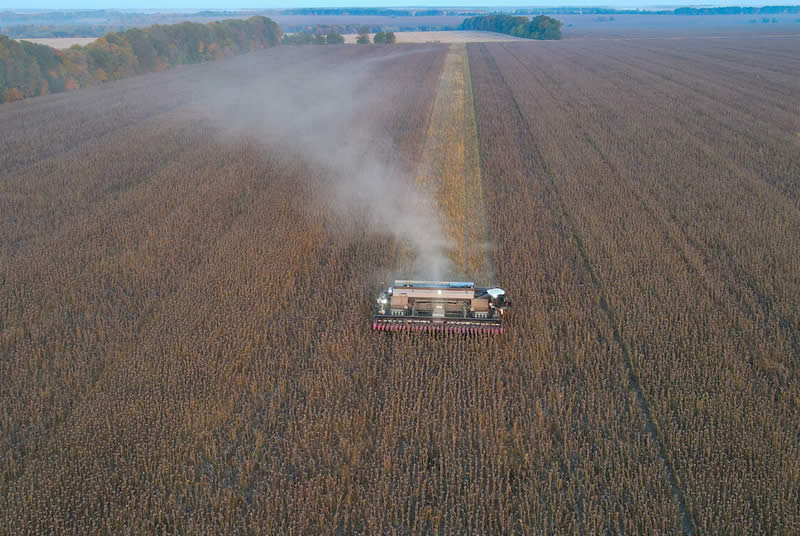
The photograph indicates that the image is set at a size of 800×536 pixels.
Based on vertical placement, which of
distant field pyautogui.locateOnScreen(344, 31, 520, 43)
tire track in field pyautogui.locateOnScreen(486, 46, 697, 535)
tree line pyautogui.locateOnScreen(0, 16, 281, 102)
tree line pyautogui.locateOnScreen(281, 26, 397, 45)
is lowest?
distant field pyautogui.locateOnScreen(344, 31, 520, 43)

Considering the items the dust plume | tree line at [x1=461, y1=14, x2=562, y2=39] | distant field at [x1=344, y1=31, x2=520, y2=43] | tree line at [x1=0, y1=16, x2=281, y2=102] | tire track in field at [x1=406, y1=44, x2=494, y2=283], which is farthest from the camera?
distant field at [x1=344, y1=31, x2=520, y2=43]

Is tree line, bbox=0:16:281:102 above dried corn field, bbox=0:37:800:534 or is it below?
below

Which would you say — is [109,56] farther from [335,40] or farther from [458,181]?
[335,40]

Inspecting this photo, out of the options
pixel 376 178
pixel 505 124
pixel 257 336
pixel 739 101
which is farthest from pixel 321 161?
pixel 739 101

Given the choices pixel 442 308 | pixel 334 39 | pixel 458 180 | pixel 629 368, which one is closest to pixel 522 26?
pixel 334 39

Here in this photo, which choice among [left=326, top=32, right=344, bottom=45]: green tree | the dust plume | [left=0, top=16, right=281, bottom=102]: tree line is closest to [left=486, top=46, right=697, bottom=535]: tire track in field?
the dust plume

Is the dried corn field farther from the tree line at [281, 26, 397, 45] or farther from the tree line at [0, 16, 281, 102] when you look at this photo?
the tree line at [281, 26, 397, 45]

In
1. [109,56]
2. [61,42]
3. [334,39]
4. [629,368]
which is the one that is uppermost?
[629,368]
